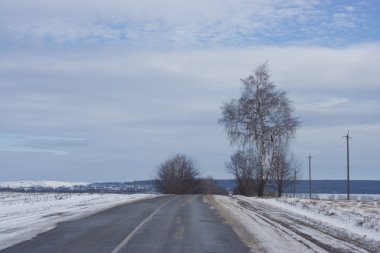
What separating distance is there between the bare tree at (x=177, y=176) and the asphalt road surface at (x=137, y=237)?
8417cm

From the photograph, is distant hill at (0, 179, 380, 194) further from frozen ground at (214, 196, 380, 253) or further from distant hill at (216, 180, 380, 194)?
frozen ground at (214, 196, 380, 253)

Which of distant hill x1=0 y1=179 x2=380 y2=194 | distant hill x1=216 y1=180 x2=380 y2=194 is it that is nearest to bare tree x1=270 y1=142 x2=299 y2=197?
distant hill x1=0 y1=179 x2=380 y2=194

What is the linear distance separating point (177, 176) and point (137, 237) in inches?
3693

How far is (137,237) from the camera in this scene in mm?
14852

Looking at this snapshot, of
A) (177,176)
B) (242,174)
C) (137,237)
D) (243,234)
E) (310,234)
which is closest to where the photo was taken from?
(137,237)

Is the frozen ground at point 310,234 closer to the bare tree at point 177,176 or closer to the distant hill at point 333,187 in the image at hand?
the bare tree at point 177,176

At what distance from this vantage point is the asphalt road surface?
1267cm

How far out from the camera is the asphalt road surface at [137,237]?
12672 millimetres

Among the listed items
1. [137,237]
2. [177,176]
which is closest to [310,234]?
[137,237]

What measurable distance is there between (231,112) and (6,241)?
35.6m

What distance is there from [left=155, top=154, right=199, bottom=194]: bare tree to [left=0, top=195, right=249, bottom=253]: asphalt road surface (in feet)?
276

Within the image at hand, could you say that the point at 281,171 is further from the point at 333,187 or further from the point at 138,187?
the point at 333,187

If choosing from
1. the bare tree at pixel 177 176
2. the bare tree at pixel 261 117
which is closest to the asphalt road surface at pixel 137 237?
the bare tree at pixel 261 117

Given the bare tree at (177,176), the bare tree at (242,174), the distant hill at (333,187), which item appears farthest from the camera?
the distant hill at (333,187)
